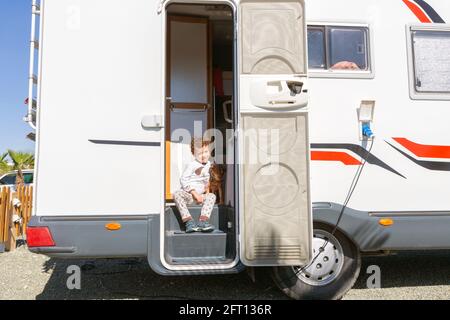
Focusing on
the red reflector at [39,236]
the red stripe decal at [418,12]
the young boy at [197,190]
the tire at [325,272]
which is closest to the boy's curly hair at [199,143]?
the young boy at [197,190]

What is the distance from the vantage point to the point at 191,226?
3428 millimetres

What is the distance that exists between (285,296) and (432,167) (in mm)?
1839

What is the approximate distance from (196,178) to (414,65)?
2398 mm

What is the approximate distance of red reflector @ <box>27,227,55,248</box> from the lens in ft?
9.57

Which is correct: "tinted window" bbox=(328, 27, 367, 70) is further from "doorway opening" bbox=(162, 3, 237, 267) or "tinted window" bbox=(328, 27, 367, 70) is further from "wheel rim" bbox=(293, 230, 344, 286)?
"wheel rim" bbox=(293, 230, 344, 286)

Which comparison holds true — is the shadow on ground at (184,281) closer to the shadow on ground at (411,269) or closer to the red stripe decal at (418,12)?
the shadow on ground at (411,269)

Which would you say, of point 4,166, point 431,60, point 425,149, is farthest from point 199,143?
point 4,166

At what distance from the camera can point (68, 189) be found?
9.78 ft

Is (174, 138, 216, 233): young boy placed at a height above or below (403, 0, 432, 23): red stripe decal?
below

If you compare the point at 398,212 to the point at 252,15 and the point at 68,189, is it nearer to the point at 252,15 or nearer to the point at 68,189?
the point at 252,15

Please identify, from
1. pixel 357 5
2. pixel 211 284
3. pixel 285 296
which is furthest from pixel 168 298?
pixel 357 5

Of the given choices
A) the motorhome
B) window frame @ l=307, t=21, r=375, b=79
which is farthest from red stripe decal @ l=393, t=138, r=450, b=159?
window frame @ l=307, t=21, r=375, b=79

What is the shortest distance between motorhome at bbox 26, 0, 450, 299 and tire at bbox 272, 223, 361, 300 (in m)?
0.01

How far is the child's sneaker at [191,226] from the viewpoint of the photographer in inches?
134
